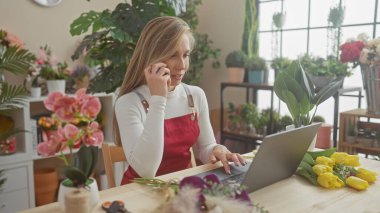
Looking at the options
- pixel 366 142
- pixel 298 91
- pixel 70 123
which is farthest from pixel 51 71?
pixel 366 142

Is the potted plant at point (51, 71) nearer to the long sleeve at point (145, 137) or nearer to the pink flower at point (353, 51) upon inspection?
the long sleeve at point (145, 137)

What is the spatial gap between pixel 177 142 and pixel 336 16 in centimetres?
193

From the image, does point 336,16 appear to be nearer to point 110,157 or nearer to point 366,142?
point 366,142

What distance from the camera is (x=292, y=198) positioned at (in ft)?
3.24

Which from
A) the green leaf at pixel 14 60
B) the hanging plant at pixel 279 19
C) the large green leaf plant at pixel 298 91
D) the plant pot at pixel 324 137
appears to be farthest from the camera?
the hanging plant at pixel 279 19

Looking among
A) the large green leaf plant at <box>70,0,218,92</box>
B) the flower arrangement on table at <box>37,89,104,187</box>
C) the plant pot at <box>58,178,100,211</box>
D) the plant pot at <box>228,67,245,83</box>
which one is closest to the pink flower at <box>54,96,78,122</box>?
the flower arrangement on table at <box>37,89,104,187</box>

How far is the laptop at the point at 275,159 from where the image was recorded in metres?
0.93

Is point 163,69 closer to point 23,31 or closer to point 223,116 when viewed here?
point 23,31

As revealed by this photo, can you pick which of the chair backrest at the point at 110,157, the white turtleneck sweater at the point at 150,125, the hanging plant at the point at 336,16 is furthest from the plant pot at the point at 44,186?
the hanging plant at the point at 336,16

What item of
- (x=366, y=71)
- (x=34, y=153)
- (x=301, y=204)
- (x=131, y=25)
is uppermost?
(x=131, y=25)

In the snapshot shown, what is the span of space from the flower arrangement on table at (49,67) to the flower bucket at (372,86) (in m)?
2.18

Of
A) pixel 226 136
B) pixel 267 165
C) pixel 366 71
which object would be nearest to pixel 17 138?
pixel 226 136

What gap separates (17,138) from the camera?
2.67m

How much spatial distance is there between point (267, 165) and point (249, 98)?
265 cm
